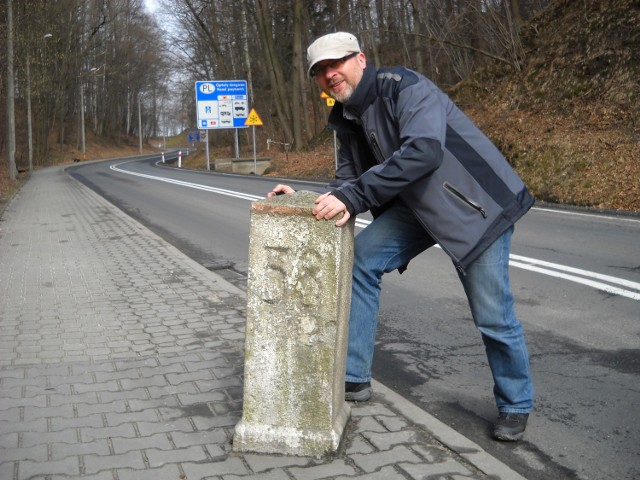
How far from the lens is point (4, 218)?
17078mm

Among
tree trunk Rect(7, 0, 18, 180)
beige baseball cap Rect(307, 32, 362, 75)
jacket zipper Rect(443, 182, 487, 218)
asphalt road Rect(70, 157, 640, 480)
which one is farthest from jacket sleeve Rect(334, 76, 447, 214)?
tree trunk Rect(7, 0, 18, 180)

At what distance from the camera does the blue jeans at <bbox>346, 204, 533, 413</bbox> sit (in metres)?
3.90

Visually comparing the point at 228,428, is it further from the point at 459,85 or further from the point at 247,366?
the point at 459,85

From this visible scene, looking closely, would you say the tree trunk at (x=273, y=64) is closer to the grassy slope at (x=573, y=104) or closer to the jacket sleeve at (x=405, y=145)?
the grassy slope at (x=573, y=104)

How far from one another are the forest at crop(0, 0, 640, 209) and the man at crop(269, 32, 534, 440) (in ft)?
39.5

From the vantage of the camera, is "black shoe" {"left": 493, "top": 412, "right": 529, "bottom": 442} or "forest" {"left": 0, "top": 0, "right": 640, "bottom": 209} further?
"forest" {"left": 0, "top": 0, "right": 640, "bottom": 209}

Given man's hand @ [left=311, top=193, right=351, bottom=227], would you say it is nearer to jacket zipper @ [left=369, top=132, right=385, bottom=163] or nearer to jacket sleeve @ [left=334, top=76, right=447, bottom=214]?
jacket sleeve @ [left=334, top=76, right=447, bottom=214]

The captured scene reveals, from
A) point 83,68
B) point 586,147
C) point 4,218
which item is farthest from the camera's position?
point 83,68

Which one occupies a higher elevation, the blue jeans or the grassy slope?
the grassy slope

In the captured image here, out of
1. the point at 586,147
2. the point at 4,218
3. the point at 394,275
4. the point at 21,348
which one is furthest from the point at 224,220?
the point at 21,348

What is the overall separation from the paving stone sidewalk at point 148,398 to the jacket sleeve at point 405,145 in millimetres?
1138

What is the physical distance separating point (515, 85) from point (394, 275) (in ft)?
58.6

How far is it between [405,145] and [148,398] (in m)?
2.07

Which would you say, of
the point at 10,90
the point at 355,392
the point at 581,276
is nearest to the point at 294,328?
the point at 355,392
